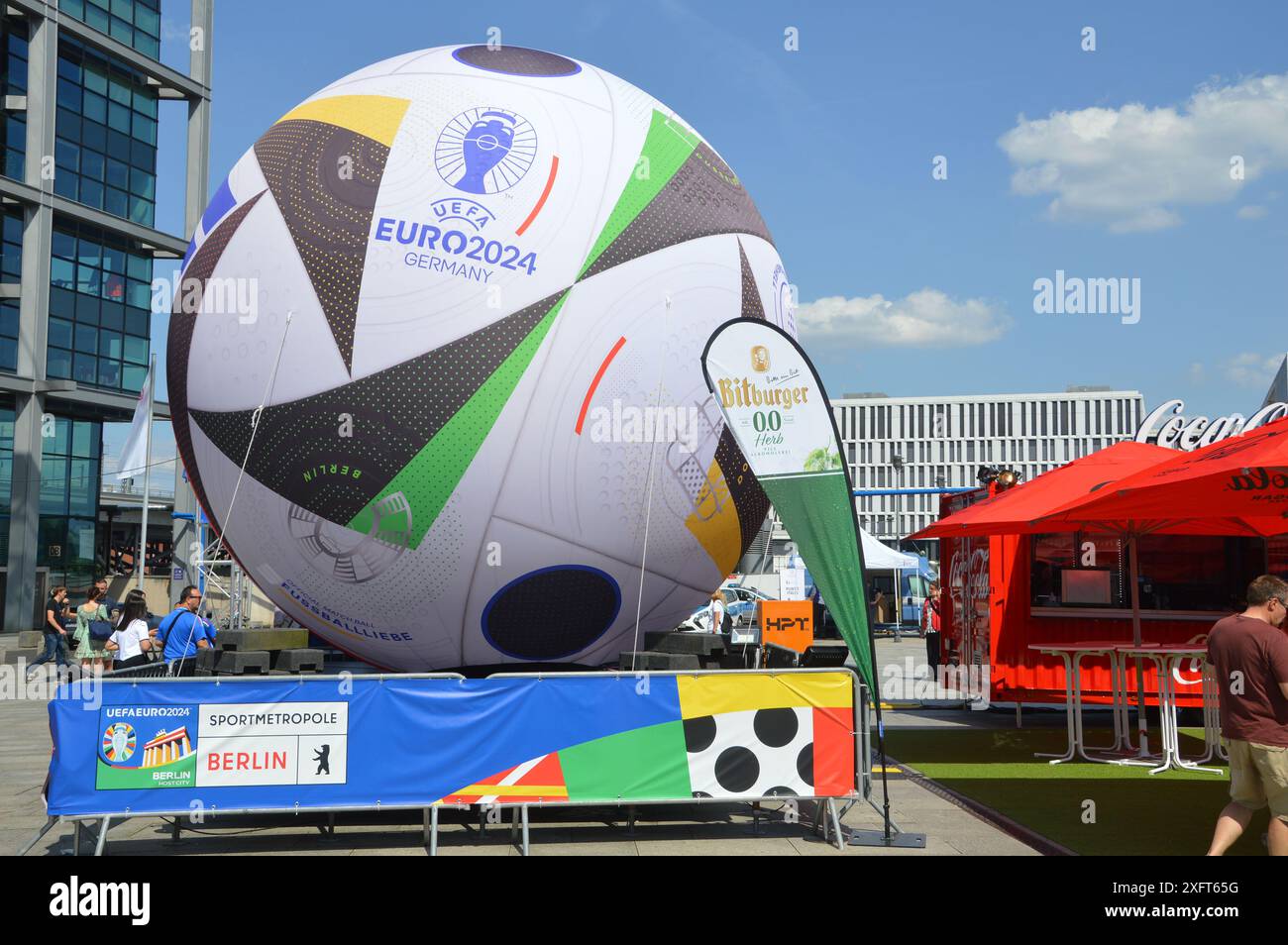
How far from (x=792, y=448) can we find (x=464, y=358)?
2442mm

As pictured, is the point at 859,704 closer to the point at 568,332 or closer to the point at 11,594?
the point at 568,332

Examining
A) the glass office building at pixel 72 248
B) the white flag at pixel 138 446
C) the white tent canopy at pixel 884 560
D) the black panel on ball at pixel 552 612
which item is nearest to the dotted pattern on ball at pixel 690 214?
the black panel on ball at pixel 552 612

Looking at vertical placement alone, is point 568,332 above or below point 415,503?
above

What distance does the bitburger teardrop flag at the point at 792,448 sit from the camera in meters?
8.12

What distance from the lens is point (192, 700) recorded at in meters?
7.62

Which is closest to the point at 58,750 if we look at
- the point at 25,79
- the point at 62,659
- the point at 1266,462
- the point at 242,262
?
the point at 242,262

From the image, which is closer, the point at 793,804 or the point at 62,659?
the point at 793,804

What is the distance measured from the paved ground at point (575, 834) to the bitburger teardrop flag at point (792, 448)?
137 centimetres

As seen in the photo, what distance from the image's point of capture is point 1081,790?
10.4m

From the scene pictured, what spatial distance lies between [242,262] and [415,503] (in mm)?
2340

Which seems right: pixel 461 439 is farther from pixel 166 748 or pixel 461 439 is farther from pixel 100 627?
pixel 100 627

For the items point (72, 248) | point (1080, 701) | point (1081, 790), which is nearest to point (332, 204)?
point (1081, 790)

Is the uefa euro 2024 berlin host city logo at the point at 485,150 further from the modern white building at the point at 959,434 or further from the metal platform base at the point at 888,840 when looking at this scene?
the modern white building at the point at 959,434

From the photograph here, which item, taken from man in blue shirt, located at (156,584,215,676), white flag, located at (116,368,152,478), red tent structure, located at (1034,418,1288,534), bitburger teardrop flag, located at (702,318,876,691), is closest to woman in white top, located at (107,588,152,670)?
man in blue shirt, located at (156,584,215,676)
